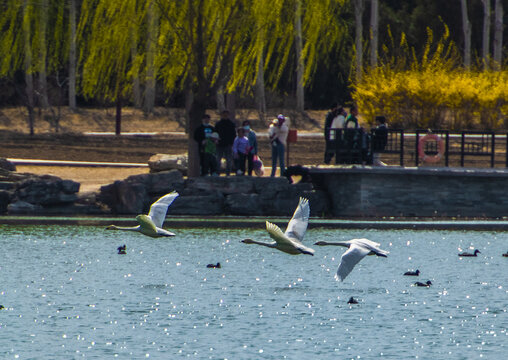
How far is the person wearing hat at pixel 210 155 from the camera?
27547mm

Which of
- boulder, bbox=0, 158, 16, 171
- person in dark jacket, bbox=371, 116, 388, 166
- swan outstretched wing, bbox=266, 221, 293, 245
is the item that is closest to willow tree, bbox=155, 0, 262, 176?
person in dark jacket, bbox=371, 116, 388, 166

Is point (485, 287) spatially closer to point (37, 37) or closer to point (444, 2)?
point (37, 37)

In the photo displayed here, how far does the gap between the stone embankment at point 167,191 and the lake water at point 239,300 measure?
374 centimetres

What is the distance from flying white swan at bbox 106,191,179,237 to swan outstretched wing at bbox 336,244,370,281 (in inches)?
135

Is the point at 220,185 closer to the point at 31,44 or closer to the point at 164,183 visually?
the point at 164,183

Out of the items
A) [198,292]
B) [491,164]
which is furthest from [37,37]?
[198,292]

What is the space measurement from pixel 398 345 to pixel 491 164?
16.4 m

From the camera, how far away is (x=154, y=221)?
18.8m

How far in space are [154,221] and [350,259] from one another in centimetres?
470

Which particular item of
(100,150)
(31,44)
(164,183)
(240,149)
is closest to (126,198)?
(164,183)

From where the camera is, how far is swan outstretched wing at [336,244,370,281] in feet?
48.2

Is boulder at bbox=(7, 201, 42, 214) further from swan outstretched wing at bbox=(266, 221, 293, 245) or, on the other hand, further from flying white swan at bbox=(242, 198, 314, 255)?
swan outstretched wing at bbox=(266, 221, 293, 245)

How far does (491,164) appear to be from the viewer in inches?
1120

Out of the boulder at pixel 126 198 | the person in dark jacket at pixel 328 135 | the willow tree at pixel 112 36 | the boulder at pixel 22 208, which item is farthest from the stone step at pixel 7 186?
the person in dark jacket at pixel 328 135
